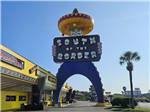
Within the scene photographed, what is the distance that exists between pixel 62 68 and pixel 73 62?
306 centimetres

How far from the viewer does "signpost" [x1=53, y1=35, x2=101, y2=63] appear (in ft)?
161

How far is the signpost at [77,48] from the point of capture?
49.2 metres

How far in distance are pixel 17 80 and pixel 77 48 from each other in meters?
16.9

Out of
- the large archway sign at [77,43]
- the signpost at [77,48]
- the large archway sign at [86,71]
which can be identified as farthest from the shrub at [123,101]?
the signpost at [77,48]

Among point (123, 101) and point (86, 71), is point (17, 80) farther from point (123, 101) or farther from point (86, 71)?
point (86, 71)

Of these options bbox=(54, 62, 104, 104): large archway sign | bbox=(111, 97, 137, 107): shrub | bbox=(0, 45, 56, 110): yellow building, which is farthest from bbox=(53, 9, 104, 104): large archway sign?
bbox=(111, 97, 137, 107): shrub

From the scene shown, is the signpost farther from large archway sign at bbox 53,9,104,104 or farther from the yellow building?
the yellow building

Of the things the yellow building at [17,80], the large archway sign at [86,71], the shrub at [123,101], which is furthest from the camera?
the large archway sign at [86,71]

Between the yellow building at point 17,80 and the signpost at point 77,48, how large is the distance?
4207 millimetres

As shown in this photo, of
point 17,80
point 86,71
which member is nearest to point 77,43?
point 86,71

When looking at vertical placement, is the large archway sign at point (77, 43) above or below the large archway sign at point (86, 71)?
above

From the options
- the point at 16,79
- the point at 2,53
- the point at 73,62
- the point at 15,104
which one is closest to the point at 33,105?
the point at 15,104

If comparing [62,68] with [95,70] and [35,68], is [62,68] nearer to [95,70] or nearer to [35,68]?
[95,70]

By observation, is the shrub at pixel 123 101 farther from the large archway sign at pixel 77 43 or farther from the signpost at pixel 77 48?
the signpost at pixel 77 48
